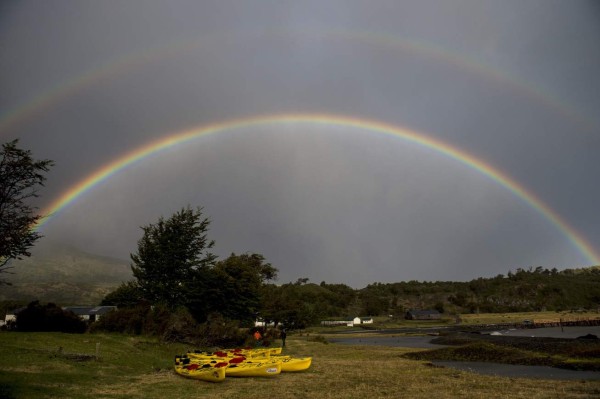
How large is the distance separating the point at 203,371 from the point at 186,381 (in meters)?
1.07

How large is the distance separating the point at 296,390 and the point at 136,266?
5037 centimetres

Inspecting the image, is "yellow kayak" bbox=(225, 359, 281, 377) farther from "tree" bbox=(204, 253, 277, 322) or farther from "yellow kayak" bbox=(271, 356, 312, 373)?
"tree" bbox=(204, 253, 277, 322)

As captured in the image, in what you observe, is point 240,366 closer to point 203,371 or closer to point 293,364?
point 203,371

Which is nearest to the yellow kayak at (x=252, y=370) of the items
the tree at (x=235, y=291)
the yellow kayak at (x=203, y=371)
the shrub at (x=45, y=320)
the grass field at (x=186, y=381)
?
the grass field at (x=186, y=381)

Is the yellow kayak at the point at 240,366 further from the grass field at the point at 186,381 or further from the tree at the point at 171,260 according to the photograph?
the tree at the point at 171,260

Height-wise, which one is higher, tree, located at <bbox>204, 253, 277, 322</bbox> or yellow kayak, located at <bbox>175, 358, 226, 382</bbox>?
tree, located at <bbox>204, 253, 277, 322</bbox>

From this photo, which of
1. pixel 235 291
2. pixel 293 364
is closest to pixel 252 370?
pixel 293 364

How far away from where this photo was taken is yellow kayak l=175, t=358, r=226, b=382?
952 inches

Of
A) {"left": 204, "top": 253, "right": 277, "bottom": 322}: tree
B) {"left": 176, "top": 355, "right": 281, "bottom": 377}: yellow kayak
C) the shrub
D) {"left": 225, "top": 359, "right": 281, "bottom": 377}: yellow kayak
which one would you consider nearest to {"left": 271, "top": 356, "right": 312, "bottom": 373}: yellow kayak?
{"left": 176, "top": 355, "right": 281, "bottom": 377}: yellow kayak

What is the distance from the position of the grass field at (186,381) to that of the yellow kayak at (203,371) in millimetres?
472

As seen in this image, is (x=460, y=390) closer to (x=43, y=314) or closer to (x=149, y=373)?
(x=149, y=373)

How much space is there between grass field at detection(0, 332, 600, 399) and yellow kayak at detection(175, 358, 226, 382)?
1.55 ft

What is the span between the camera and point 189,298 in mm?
60469

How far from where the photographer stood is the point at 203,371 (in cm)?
2469
